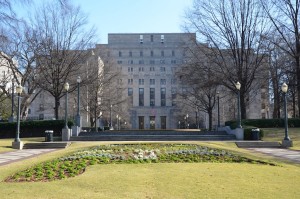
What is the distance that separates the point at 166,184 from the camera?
7.91 metres

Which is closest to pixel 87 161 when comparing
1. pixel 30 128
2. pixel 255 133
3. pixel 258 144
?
pixel 258 144

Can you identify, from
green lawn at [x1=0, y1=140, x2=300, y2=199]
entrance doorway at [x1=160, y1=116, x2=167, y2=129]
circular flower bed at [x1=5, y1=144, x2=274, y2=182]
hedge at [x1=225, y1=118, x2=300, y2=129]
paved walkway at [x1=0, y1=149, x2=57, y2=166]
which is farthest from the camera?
entrance doorway at [x1=160, y1=116, x2=167, y2=129]

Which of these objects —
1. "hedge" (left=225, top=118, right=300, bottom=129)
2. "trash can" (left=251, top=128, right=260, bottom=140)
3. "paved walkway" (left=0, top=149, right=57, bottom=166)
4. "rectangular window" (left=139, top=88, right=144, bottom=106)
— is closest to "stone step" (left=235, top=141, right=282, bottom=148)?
"trash can" (left=251, top=128, right=260, bottom=140)

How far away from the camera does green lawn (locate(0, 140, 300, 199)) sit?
690 centimetres

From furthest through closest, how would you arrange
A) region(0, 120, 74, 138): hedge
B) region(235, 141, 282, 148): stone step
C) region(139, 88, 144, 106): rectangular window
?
region(139, 88, 144, 106): rectangular window, region(0, 120, 74, 138): hedge, region(235, 141, 282, 148): stone step

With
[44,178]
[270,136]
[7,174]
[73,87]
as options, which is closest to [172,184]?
[44,178]

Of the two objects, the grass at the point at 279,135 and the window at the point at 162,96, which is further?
the window at the point at 162,96

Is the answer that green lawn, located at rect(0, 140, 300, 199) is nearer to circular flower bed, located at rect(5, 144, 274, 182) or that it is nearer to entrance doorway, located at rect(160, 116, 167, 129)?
circular flower bed, located at rect(5, 144, 274, 182)

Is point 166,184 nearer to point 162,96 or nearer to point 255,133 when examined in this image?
point 255,133

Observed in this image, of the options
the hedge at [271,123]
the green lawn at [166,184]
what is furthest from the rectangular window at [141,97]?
the green lawn at [166,184]

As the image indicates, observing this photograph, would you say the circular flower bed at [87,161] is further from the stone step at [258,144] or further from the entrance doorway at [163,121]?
the entrance doorway at [163,121]

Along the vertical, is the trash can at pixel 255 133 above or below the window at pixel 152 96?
below

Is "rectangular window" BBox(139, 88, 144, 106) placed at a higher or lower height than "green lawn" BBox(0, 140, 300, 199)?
higher

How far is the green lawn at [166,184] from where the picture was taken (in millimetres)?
6902
